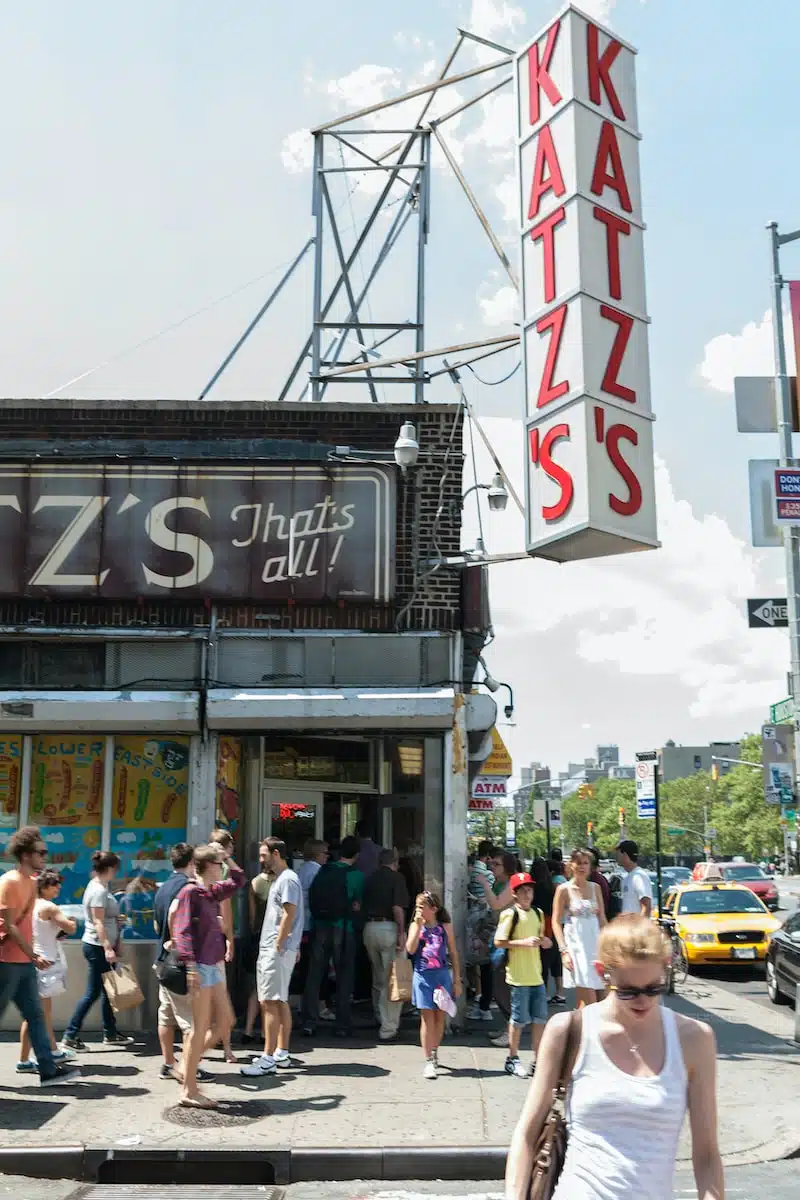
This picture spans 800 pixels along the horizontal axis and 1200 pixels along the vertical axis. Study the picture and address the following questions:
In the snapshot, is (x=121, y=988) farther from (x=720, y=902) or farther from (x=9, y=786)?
(x=720, y=902)

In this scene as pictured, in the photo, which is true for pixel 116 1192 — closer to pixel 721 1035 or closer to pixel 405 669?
pixel 405 669

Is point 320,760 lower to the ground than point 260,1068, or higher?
higher

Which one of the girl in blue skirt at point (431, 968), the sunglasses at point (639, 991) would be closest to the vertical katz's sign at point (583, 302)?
the girl in blue skirt at point (431, 968)

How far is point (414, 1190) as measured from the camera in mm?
6914

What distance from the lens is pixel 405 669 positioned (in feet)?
40.9

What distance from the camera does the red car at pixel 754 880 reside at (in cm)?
2908

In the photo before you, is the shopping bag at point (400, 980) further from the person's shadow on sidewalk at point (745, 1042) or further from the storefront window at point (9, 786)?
the storefront window at point (9, 786)

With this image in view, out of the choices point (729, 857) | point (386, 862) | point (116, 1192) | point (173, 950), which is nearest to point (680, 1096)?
point (116, 1192)

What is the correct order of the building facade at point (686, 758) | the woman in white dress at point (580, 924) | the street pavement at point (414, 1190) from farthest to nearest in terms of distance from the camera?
the building facade at point (686, 758), the woman in white dress at point (580, 924), the street pavement at point (414, 1190)

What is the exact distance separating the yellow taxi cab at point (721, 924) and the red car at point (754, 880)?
9031mm

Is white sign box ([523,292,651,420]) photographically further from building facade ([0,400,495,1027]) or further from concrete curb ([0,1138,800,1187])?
concrete curb ([0,1138,800,1187])

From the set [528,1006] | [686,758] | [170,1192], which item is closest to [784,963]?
[528,1006]

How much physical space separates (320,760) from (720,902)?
912 centimetres

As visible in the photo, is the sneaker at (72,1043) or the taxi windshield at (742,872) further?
the taxi windshield at (742,872)
